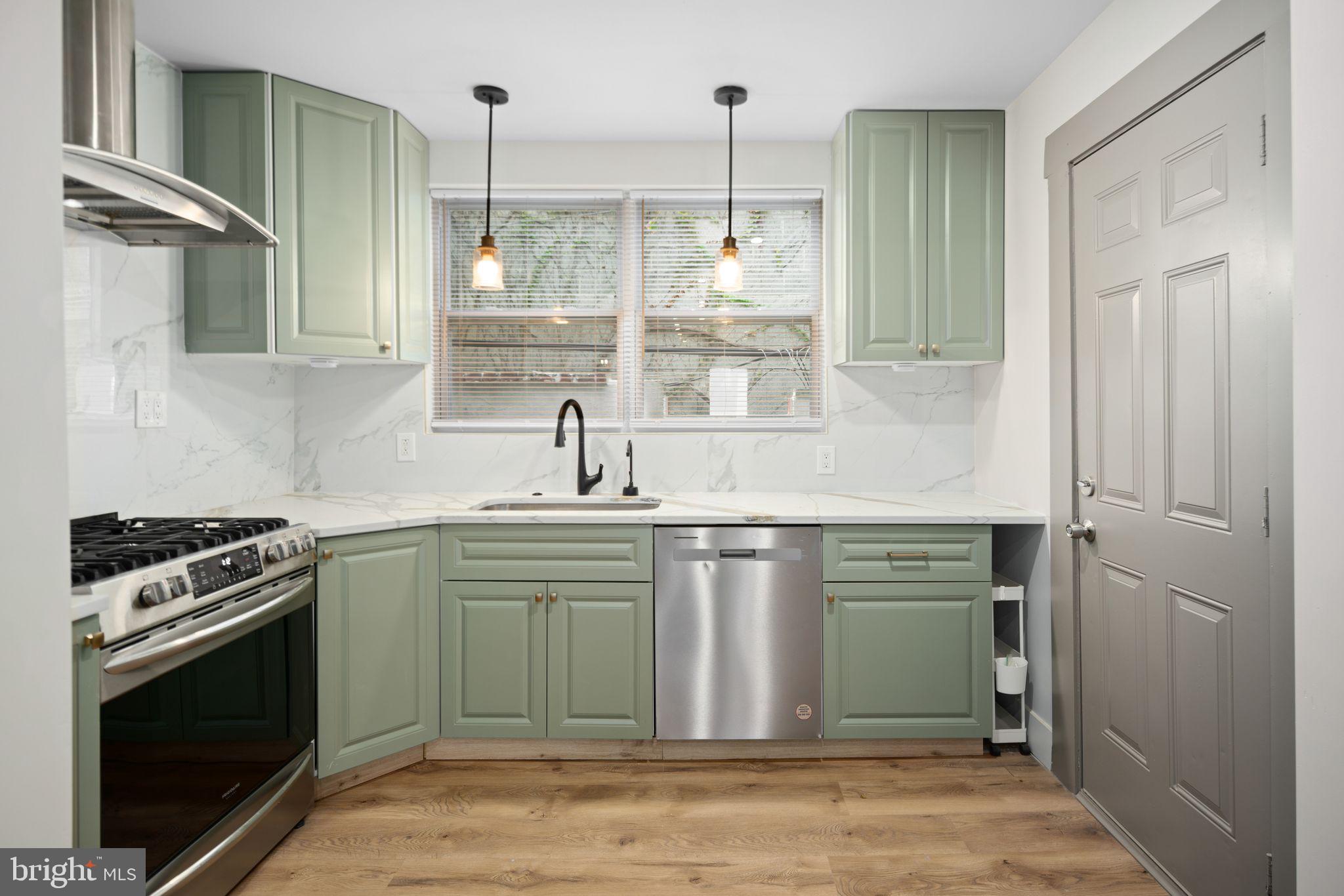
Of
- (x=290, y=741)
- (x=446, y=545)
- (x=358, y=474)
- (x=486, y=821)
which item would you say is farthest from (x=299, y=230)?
(x=486, y=821)

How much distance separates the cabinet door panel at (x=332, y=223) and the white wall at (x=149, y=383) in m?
0.33

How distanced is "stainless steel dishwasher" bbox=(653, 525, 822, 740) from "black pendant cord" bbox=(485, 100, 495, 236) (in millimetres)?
1484

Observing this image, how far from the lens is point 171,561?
4.99 ft

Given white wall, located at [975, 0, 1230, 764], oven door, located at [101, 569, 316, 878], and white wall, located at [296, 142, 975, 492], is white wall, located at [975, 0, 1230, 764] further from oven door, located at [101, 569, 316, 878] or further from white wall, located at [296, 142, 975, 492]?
oven door, located at [101, 569, 316, 878]

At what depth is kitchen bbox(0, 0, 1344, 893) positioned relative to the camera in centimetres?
141

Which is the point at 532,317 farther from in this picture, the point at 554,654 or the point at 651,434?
the point at 554,654

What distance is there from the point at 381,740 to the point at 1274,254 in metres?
2.77

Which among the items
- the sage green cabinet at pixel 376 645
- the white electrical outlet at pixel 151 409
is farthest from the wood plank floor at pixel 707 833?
the white electrical outlet at pixel 151 409

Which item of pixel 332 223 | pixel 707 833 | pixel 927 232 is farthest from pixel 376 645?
pixel 927 232

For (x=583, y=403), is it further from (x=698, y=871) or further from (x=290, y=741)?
(x=698, y=871)

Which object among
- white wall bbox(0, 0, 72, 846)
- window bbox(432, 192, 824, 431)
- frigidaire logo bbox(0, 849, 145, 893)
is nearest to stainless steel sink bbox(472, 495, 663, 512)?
window bbox(432, 192, 824, 431)

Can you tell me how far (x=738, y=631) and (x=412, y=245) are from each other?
201cm

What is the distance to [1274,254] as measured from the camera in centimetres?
140

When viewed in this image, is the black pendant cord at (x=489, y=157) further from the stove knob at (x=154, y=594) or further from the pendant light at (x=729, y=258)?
the stove knob at (x=154, y=594)
